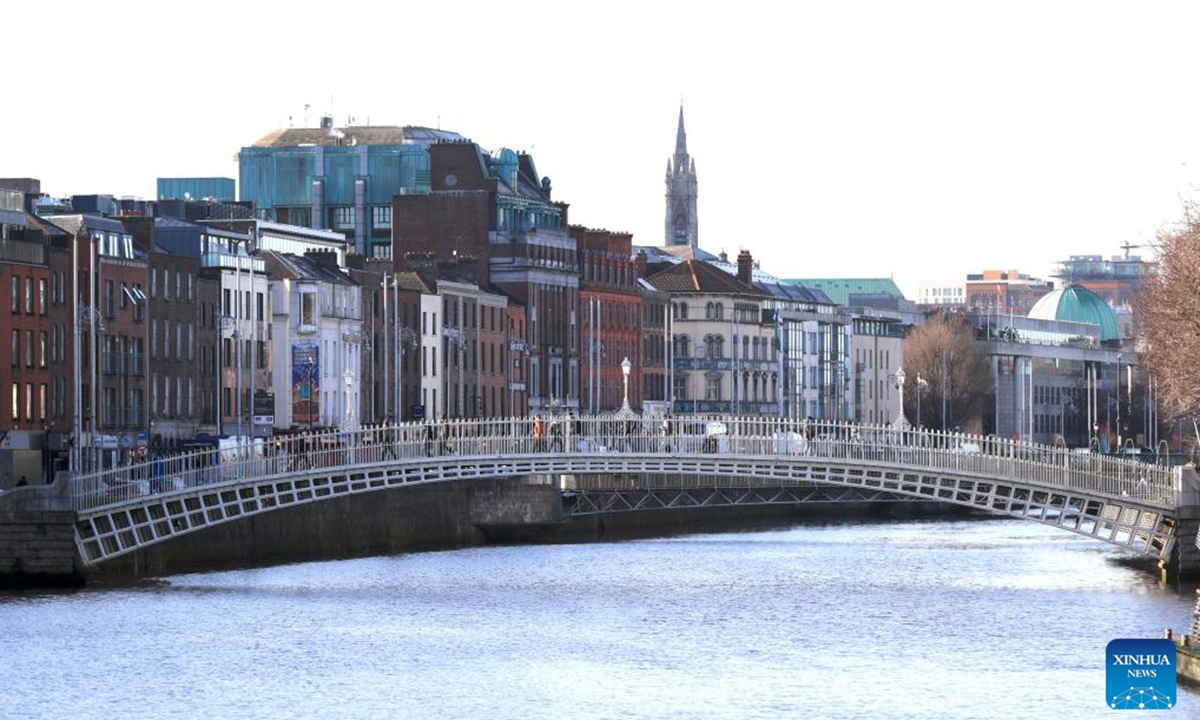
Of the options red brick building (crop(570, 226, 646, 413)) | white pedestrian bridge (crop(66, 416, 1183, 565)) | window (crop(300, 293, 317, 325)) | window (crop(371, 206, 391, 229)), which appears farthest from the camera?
red brick building (crop(570, 226, 646, 413))

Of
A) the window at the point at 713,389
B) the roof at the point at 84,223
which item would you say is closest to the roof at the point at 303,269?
the roof at the point at 84,223

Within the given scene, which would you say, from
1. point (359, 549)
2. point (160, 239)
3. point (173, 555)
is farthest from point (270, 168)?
point (173, 555)

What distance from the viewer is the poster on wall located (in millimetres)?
128000

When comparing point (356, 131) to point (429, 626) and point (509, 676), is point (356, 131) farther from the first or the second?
point (509, 676)

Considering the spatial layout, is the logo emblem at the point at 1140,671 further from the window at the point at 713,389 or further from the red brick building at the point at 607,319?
the window at the point at 713,389

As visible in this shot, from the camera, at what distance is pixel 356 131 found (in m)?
169

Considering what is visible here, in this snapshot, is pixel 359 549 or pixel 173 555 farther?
pixel 359 549

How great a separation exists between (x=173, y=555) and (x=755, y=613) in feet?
61.6

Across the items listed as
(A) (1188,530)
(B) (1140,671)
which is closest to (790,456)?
(A) (1188,530)

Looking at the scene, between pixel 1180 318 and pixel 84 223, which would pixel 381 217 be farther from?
pixel 1180 318

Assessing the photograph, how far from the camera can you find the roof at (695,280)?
187m

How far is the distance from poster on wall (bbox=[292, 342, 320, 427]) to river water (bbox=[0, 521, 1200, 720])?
23.5 metres

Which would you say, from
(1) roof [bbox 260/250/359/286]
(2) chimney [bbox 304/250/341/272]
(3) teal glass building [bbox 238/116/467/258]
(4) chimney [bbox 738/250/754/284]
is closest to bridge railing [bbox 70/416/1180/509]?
(1) roof [bbox 260/250/359/286]

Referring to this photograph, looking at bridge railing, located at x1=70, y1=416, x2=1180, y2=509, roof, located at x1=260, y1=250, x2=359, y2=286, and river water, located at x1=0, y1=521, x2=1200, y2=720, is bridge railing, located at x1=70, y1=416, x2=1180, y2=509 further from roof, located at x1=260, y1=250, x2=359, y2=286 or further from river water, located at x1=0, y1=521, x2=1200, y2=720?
roof, located at x1=260, y1=250, x2=359, y2=286
